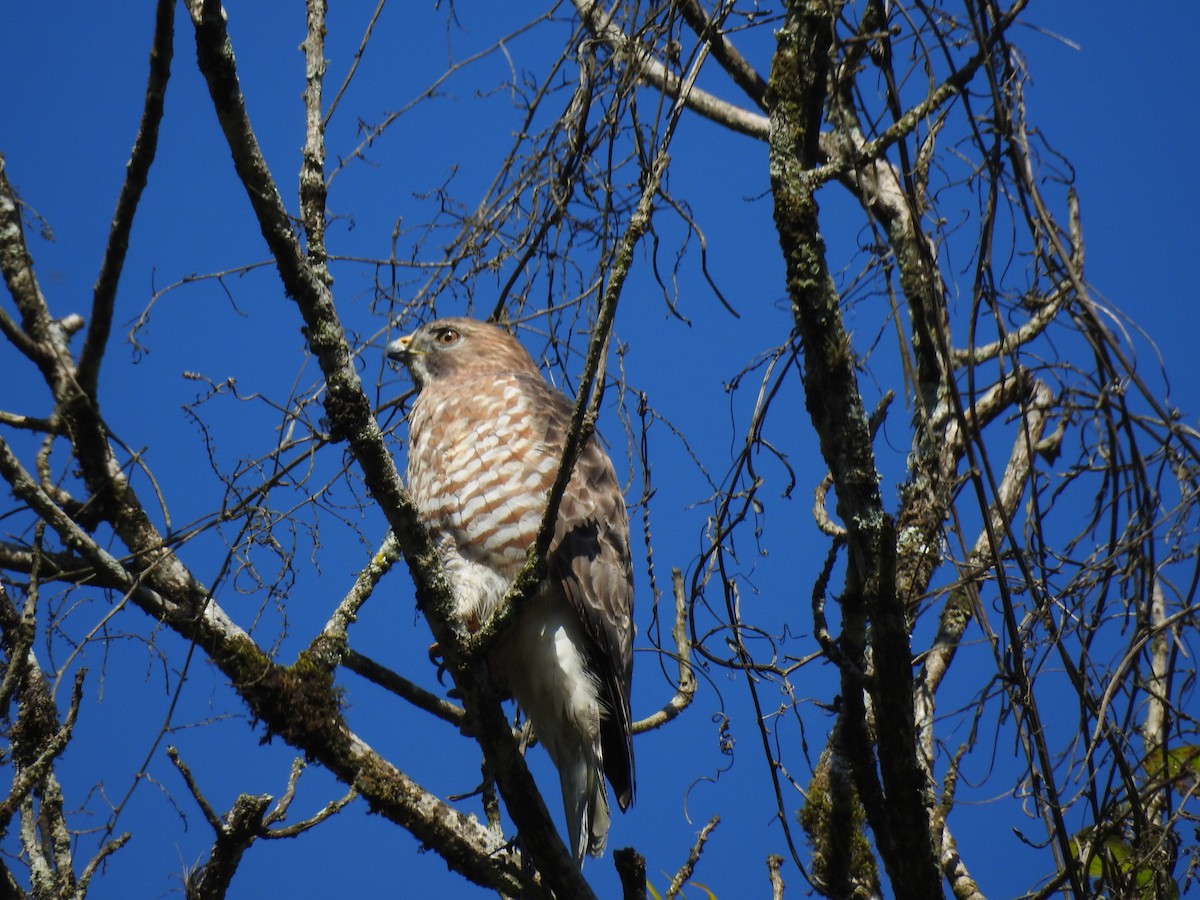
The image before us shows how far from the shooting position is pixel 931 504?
385 cm

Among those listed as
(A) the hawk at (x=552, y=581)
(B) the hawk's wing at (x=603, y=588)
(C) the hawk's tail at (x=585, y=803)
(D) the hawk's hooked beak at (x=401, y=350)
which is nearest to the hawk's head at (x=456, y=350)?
(D) the hawk's hooked beak at (x=401, y=350)

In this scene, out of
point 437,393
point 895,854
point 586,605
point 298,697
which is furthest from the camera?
point 437,393

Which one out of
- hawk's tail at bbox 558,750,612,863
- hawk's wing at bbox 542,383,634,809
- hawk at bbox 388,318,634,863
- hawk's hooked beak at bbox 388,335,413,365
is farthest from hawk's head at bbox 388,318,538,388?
hawk's tail at bbox 558,750,612,863

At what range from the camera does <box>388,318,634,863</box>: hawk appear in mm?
4211

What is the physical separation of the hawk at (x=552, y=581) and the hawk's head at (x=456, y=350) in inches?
21.1

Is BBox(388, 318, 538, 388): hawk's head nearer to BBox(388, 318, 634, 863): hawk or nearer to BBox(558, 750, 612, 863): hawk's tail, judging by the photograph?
BBox(388, 318, 634, 863): hawk

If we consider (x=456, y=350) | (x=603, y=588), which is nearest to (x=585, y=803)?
(x=603, y=588)

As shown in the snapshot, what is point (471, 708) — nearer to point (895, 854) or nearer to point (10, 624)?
point (895, 854)

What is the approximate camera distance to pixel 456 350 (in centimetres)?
516

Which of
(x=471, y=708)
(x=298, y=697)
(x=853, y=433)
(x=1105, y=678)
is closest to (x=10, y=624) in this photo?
(x=298, y=697)

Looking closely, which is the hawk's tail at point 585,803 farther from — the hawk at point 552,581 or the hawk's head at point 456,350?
the hawk's head at point 456,350

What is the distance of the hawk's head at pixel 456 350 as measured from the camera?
16.6 ft

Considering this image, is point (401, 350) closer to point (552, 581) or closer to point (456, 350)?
point (456, 350)

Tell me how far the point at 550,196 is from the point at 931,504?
5.38 ft
